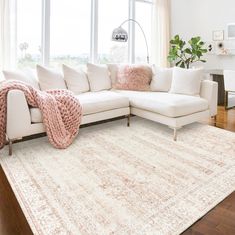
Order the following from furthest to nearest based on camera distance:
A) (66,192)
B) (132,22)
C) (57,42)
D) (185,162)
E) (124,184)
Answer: (132,22)
(57,42)
(185,162)
(124,184)
(66,192)

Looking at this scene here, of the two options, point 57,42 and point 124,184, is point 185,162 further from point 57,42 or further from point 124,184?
point 57,42

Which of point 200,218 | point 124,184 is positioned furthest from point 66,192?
point 200,218

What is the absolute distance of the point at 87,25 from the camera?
4676mm

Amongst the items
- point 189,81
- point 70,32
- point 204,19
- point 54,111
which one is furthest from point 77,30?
point 204,19

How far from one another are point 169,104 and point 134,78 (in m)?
1.01

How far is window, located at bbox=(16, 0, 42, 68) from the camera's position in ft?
12.7

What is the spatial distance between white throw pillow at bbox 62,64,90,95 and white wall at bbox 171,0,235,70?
3211 millimetres

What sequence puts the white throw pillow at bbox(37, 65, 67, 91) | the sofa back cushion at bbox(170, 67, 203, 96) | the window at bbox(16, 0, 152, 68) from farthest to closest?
the window at bbox(16, 0, 152, 68)
the sofa back cushion at bbox(170, 67, 203, 96)
the white throw pillow at bbox(37, 65, 67, 91)

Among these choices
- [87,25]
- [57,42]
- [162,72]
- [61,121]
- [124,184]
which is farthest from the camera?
[87,25]

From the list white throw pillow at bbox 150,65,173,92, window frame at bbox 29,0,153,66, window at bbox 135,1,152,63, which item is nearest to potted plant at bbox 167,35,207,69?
window at bbox 135,1,152,63

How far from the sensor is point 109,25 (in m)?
4.95

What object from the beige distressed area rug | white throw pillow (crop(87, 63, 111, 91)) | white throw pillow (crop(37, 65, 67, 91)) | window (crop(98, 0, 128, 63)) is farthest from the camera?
window (crop(98, 0, 128, 63))

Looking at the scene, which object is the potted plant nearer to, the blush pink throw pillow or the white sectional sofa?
the blush pink throw pillow

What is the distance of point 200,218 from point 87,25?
4.08 m
